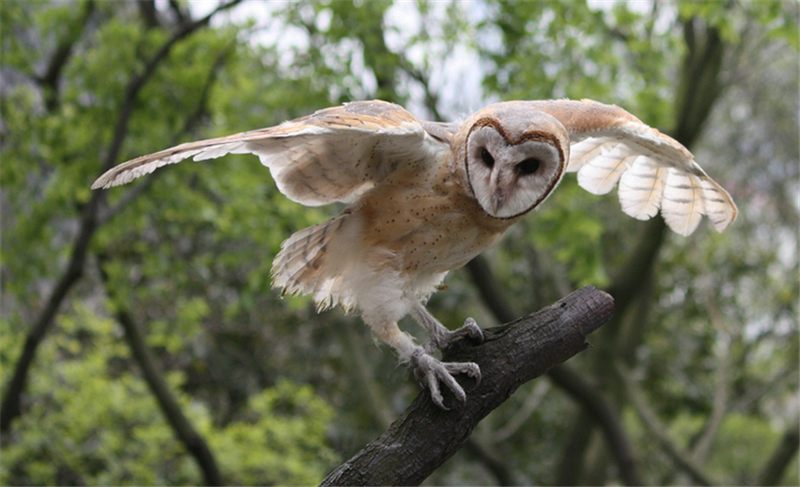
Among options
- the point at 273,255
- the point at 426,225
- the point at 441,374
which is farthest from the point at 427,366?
the point at 273,255

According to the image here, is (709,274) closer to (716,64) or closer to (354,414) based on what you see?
(716,64)

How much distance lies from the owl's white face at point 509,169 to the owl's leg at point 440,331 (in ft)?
1.34

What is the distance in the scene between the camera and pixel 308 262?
2301 mm

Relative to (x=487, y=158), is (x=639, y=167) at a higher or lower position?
lower

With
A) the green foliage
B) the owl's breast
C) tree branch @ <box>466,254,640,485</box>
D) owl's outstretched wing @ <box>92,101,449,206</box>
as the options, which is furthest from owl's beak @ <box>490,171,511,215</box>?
the green foliage

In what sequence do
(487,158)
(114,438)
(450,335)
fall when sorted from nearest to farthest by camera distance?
(487,158), (450,335), (114,438)

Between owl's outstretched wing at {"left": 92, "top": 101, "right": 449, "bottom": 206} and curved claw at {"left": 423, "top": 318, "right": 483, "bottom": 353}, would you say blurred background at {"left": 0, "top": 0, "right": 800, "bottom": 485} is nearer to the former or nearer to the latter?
curved claw at {"left": 423, "top": 318, "right": 483, "bottom": 353}

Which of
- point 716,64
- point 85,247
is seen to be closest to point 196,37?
point 85,247

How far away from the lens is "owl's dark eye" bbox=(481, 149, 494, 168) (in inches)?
73.0

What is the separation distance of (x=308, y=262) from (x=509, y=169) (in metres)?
0.87

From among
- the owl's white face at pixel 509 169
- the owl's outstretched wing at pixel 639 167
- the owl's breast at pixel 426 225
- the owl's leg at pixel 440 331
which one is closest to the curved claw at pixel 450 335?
the owl's leg at pixel 440 331

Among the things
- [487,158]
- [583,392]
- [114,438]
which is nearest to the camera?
[487,158]

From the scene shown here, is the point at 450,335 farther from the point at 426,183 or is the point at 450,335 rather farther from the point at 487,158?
the point at 487,158

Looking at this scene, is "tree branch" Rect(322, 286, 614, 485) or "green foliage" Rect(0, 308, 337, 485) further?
"green foliage" Rect(0, 308, 337, 485)
